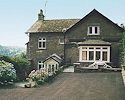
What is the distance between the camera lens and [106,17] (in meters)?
31.1

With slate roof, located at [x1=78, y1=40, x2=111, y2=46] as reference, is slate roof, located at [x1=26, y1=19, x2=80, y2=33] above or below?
above

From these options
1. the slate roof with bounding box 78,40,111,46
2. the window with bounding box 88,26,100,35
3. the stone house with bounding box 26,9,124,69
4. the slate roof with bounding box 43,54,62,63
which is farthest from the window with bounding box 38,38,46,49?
the window with bounding box 88,26,100,35

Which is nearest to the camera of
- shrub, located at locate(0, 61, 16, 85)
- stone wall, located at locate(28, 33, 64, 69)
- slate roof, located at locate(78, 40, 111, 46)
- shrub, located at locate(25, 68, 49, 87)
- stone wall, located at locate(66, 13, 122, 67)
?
shrub, located at locate(0, 61, 16, 85)

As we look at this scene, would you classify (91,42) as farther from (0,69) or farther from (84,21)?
(0,69)

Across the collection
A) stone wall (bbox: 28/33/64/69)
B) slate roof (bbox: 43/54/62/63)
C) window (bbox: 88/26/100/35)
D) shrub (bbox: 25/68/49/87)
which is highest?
window (bbox: 88/26/100/35)

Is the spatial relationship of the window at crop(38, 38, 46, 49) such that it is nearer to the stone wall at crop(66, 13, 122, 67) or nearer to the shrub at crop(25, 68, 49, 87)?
the stone wall at crop(66, 13, 122, 67)

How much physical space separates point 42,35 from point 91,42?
9301 mm

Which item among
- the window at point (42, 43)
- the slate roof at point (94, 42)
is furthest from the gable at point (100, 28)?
the window at point (42, 43)

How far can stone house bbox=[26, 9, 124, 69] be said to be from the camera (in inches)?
1172

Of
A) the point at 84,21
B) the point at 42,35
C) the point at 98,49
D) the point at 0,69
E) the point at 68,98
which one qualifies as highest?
the point at 84,21

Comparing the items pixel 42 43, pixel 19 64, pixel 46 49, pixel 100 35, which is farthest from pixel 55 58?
Result: pixel 19 64

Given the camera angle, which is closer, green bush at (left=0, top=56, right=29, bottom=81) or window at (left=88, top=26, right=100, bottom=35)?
green bush at (left=0, top=56, right=29, bottom=81)

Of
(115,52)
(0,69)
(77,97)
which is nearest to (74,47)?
(115,52)

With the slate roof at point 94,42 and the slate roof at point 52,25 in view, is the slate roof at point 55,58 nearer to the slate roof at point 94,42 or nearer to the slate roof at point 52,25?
the slate roof at point 52,25
